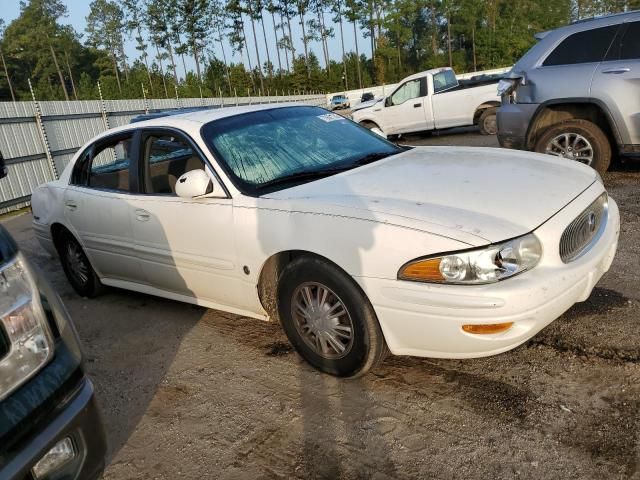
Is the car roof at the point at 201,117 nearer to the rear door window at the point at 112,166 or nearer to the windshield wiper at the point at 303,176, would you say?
the rear door window at the point at 112,166

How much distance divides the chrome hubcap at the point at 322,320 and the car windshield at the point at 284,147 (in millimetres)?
708

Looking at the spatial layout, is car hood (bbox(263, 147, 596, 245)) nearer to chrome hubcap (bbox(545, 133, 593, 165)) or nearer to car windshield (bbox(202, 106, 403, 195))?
car windshield (bbox(202, 106, 403, 195))

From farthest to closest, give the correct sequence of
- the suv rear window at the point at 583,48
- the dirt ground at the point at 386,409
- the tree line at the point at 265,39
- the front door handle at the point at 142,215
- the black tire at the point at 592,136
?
the tree line at the point at 265,39 < the suv rear window at the point at 583,48 < the black tire at the point at 592,136 < the front door handle at the point at 142,215 < the dirt ground at the point at 386,409

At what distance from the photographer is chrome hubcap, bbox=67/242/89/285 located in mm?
4770

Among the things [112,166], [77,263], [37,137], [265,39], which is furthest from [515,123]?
[265,39]

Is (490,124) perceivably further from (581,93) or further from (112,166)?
(112,166)

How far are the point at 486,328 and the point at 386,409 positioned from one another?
661 mm

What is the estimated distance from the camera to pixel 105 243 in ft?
14.1

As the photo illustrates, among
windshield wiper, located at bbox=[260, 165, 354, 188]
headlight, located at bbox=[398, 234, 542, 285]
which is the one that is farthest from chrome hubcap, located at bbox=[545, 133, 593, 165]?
headlight, located at bbox=[398, 234, 542, 285]

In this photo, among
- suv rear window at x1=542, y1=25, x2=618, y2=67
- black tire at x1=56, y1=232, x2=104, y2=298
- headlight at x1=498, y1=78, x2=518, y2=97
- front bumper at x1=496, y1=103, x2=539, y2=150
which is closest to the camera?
black tire at x1=56, y1=232, x2=104, y2=298

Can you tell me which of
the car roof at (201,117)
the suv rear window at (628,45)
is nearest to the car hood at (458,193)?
the car roof at (201,117)

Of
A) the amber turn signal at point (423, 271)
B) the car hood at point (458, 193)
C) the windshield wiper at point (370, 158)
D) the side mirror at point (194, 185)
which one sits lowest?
the amber turn signal at point (423, 271)

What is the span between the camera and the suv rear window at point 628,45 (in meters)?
5.92

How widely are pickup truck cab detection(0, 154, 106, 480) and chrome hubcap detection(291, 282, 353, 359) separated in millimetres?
1286
